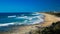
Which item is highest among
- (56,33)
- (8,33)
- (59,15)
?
(59,15)

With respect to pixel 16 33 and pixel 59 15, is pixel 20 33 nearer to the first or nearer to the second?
pixel 16 33

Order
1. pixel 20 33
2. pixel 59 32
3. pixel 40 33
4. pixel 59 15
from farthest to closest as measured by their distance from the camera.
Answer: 1. pixel 59 15
2. pixel 20 33
3. pixel 40 33
4. pixel 59 32

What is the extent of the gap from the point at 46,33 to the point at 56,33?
0.44 metres

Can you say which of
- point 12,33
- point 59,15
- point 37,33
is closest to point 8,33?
point 12,33

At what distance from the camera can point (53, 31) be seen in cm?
675

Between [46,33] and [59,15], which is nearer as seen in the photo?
[46,33]

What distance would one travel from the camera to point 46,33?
6.86 meters

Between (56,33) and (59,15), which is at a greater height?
(59,15)

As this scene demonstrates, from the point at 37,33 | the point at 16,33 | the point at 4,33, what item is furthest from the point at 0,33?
the point at 37,33

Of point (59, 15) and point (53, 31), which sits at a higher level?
point (59, 15)

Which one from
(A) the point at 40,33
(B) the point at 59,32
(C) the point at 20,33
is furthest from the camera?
(C) the point at 20,33

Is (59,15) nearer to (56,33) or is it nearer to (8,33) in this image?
(8,33)

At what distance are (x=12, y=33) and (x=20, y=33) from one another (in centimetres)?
44

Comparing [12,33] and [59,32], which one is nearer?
[59,32]
